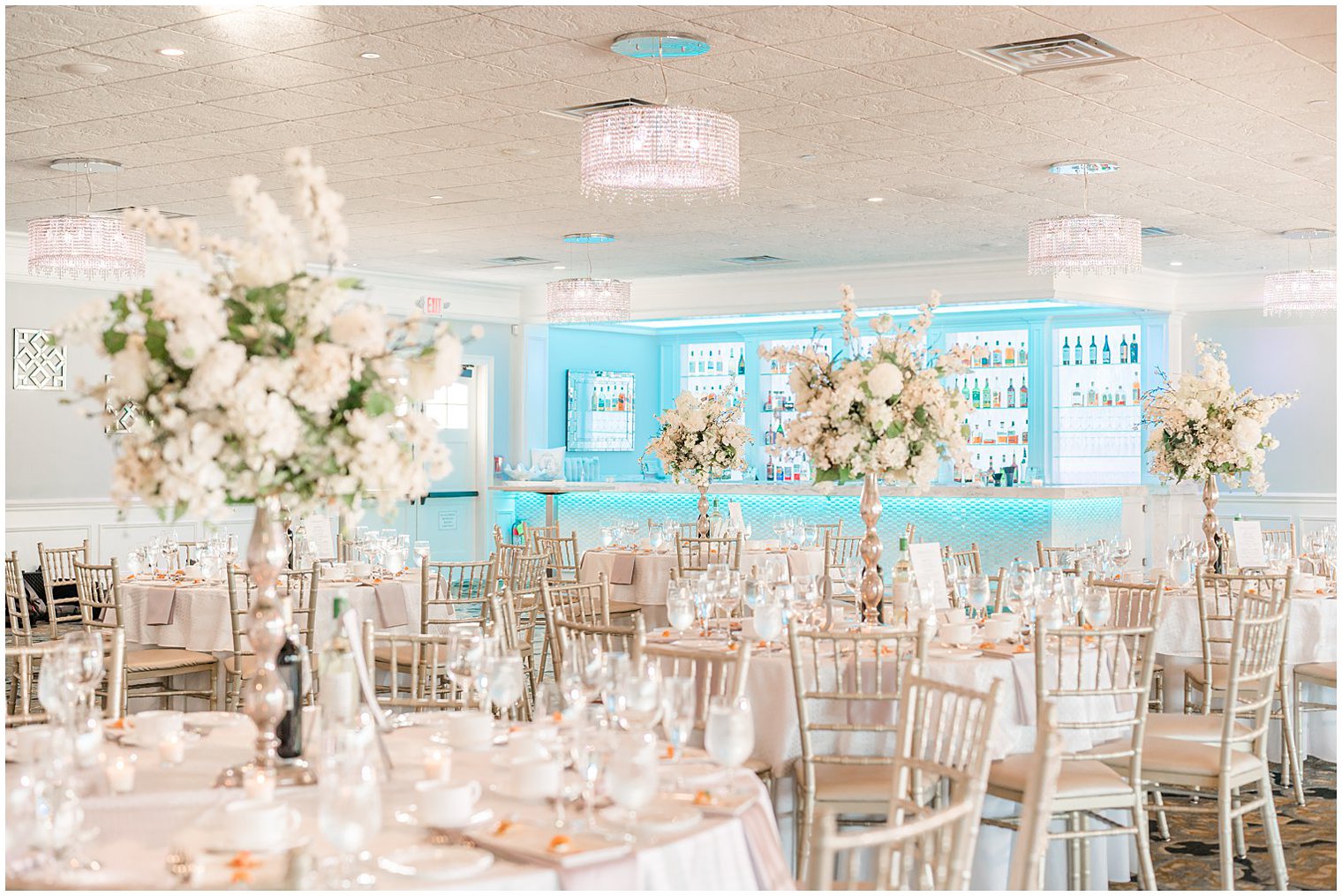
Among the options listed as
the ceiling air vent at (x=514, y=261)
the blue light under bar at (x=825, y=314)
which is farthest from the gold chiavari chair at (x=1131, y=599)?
the ceiling air vent at (x=514, y=261)

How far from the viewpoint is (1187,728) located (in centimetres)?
529

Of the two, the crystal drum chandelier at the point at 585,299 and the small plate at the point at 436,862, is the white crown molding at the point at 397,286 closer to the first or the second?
the crystal drum chandelier at the point at 585,299

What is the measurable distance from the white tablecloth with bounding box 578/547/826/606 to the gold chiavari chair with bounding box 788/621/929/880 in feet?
14.5

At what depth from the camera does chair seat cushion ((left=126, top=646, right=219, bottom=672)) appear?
275 inches

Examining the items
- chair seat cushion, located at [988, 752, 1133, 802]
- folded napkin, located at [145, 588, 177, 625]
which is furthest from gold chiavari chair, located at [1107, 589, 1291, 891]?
folded napkin, located at [145, 588, 177, 625]

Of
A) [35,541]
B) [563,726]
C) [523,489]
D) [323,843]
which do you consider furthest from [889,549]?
[323,843]

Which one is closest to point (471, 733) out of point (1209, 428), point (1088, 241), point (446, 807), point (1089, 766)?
point (446, 807)

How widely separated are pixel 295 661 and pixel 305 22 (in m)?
3.21

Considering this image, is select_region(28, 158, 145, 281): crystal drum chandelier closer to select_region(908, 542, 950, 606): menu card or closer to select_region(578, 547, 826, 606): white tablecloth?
select_region(578, 547, 826, 606): white tablecloth

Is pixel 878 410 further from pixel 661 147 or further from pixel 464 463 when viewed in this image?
pixel 464 463

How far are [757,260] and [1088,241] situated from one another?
17.1ft

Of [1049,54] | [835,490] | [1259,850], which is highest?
[1049,54]

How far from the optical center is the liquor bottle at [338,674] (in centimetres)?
318

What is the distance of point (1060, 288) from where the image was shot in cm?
1301
